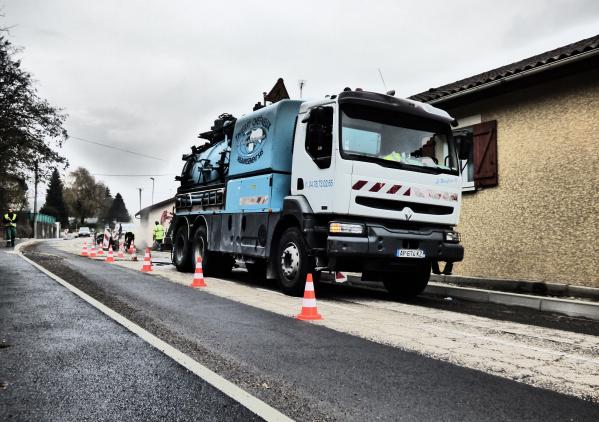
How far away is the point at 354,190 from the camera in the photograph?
24.6 ft

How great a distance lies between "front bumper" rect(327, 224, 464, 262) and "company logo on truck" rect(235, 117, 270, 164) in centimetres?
280

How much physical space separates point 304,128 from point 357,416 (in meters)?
6.08

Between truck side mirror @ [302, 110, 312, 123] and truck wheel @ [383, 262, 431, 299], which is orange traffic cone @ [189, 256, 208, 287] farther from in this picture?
truck wheel @ [383, 262, 431, 299]

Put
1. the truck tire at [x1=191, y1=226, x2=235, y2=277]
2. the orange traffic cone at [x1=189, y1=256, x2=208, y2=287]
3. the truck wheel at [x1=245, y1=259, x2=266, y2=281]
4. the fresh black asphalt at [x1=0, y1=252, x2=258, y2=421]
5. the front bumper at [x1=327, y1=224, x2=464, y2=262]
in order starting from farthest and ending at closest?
the truck wheel at [x1=245, y1=259, x2=266, y2=281] < the truck tire at [x1=191, y1=226, x2=235, y2=277] < the orange traffic cone at [x1=189, y1=256, x2=208, y2=287] < the front bumper at [x1=327, y1=224, x2=464, y2=262] < the fresh black asphalt at [x1=0, y1=252, x2=258, y2=421]

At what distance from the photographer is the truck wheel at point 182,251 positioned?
12396 millimetres

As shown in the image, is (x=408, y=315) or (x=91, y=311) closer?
(x=91, y=311)

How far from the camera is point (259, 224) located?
928 cm

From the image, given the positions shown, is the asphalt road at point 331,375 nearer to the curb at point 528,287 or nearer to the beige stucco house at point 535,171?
the curb at point 528,287

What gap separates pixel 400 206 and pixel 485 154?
421 cm

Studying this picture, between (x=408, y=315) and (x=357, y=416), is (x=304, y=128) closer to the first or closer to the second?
(x=408, y=315)

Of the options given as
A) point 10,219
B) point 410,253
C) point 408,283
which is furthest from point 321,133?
point 10,219

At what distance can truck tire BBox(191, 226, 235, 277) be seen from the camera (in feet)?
37.8

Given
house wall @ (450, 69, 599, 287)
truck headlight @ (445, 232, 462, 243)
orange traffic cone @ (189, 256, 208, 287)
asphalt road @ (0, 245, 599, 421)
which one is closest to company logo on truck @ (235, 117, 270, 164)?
orange traffic cone @ (189, 256, 208, 287)

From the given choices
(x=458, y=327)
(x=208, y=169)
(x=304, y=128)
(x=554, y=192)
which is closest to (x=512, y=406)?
(x=458, y=327)
